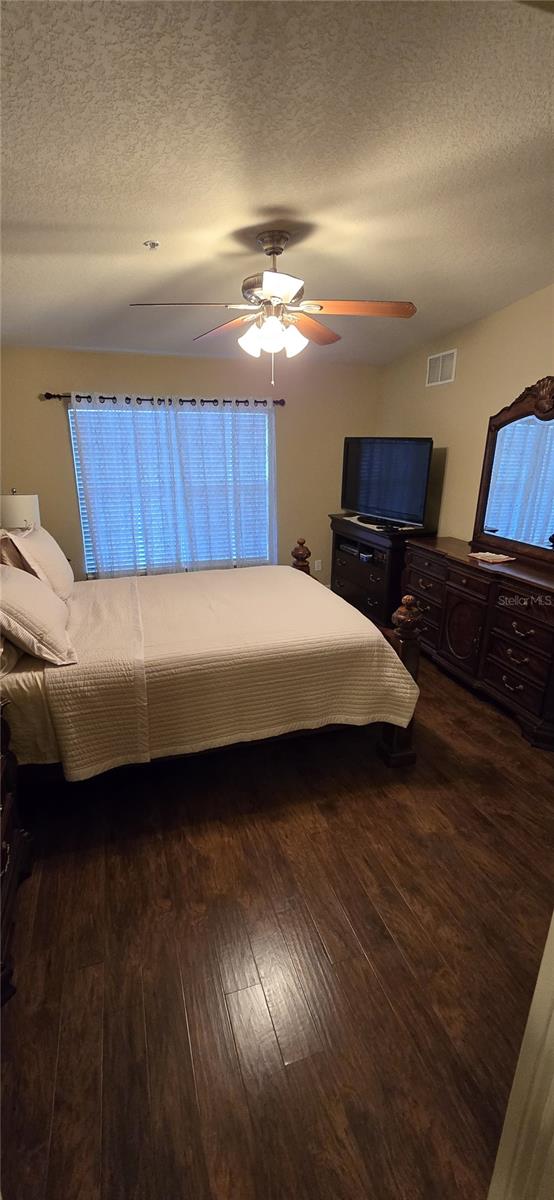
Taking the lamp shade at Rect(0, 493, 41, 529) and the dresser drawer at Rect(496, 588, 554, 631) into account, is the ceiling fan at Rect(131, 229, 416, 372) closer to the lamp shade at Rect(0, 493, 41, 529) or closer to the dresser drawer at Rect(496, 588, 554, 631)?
the dresser drawer at Rect(496, 588, 554, 631)

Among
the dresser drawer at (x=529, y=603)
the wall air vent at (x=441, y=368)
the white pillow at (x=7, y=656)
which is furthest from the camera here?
the wall air vent at (x=441, y=368)

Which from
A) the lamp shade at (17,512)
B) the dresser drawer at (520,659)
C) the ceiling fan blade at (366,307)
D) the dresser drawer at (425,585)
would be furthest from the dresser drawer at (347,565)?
the lamp shade at (17,512)

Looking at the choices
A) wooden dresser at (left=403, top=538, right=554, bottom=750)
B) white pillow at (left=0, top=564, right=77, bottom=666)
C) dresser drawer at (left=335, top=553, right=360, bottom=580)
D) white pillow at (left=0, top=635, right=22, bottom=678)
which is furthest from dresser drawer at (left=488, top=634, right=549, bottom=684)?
white pillow at (left=0, top=635, right=22, bottom=678)

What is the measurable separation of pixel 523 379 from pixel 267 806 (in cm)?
291

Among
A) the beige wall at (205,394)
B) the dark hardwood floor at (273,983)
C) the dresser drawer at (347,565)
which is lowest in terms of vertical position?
the dark hardwood floor at (273,983)

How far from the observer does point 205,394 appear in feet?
13.5

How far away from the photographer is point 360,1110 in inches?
44.2

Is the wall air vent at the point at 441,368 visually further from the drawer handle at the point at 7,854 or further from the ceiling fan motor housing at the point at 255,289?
the drawer handle at the point at 7,854

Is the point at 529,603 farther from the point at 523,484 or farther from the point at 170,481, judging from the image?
the point at 170,481

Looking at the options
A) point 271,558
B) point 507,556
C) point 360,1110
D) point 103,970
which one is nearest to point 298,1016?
point 360,1110

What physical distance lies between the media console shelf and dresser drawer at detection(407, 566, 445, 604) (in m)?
0.22

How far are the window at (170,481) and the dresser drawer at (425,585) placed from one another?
1.58 m

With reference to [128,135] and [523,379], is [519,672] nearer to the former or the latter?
[523,379]

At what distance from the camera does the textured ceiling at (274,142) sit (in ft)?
3.77
